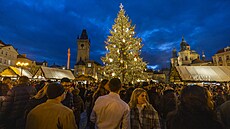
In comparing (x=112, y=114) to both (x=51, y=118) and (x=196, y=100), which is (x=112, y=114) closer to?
(x=51, y=118)

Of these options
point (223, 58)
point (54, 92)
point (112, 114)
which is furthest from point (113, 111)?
point (223, 58)

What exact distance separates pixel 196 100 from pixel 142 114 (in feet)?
5.67

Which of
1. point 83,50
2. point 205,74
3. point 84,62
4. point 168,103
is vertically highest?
point 83,50

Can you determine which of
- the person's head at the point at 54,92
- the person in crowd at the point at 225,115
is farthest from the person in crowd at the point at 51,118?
the person in crowd at the point at 225,115

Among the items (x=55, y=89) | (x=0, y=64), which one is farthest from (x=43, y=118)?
(x=0, y=64)

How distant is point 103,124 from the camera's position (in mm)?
2947

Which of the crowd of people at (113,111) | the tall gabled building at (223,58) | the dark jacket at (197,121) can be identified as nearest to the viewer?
the dark jacket at (197,121)

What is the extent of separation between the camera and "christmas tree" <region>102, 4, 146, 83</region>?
16.5 metres

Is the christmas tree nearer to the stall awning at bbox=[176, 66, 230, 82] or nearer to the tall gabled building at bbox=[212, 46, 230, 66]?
the stall awning at bbox=[176, 66, 230, 82]

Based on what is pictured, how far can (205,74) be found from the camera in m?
15.2

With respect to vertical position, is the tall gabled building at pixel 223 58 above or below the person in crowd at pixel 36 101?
above

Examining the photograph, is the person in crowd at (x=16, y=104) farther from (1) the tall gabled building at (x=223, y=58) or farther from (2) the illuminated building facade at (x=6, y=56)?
(1) the tall gabled building at (x=223, y=58)

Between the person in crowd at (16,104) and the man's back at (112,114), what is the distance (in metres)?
3.15

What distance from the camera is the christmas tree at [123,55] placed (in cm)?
1647
